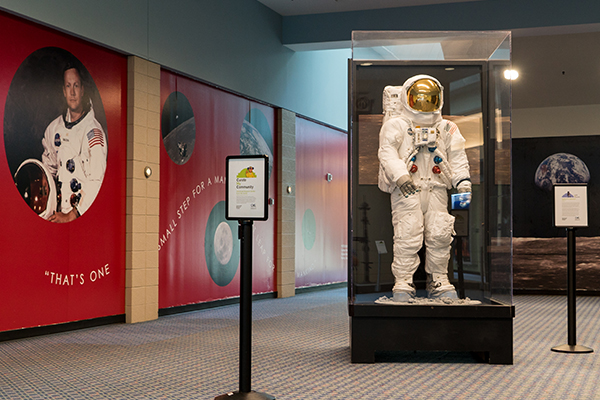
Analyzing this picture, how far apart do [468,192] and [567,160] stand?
5.53 metres

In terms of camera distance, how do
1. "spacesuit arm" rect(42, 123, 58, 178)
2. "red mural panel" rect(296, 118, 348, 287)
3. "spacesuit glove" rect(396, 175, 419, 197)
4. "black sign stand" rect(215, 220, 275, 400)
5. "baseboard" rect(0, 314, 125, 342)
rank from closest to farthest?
"black sign stand" rect(215, 220, 275, 400)
"spacesuit glove" rect(396, 175, 419, 197)
"baseboard" rect(0, 314, 125, 342)
"spacesuit arm" rect(42, 123, 58, 178)
"red mural panel" rect(296, 118, 348, 287)

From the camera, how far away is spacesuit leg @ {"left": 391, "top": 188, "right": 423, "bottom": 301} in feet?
13.2

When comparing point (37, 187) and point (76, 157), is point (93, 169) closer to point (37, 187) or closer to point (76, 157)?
point (76, 157)

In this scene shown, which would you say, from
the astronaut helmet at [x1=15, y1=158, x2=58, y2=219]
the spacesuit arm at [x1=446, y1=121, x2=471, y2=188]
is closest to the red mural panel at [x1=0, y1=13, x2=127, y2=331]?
the astronaut helmet at [x1=15, y1=158, x2=58, y2=219]

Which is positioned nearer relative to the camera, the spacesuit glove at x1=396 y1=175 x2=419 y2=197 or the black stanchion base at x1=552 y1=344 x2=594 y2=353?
the spacesuit glove at x1=396 y1=175 x2=419 y2=197

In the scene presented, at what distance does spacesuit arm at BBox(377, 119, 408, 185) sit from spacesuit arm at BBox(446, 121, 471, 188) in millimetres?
347

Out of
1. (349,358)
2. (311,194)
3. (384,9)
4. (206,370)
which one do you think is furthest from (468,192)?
(311,194)

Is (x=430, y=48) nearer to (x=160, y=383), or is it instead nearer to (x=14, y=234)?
(x=160, y=383)

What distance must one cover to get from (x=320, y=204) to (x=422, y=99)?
18.1ft

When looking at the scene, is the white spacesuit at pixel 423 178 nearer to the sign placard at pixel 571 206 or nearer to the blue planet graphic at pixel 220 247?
the sign placard at pixel 571 206

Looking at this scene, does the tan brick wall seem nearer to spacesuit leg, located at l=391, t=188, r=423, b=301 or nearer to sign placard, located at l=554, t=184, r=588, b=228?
spacesuit leg, located at l=391, t=188, r=423, b=301

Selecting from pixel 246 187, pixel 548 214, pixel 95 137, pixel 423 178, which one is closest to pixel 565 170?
pixel 548 214

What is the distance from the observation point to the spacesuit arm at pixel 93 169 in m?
5.18

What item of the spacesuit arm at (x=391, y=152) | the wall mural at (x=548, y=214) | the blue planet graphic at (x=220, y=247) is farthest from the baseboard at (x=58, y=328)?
the wall mural at (x=548, y=214)
